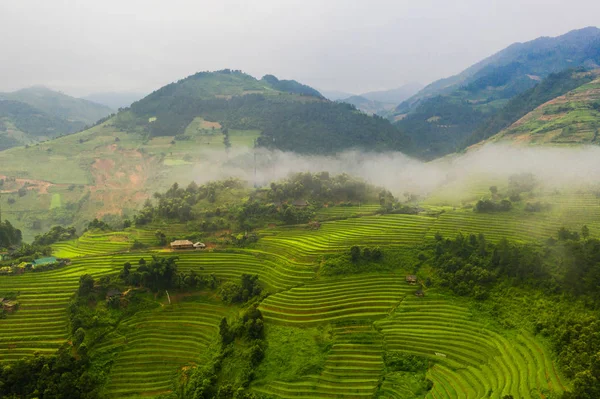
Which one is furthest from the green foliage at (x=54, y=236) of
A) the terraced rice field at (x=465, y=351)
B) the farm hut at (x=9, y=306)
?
the terraced rice field at (x=465, y=351)

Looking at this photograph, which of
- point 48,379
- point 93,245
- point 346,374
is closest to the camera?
point 48,379

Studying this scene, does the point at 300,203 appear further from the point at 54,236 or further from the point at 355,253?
the point at 54,236

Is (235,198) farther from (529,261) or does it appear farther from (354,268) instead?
(529,261)

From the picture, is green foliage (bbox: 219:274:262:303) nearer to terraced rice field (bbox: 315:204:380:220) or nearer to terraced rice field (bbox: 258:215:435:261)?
terraced rice field (bbox: 258:215:435:261)

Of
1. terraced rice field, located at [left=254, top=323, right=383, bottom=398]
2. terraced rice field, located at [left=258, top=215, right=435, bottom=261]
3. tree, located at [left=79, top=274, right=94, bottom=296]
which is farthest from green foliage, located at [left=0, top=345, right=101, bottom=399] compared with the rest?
terraced rice field, located at [left=258, top=215, right=435, bottom=261]

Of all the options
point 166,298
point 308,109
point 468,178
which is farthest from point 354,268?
point 308,109

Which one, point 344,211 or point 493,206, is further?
point 344,211

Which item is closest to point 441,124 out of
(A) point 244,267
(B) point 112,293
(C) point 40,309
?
(A) point 244,267
